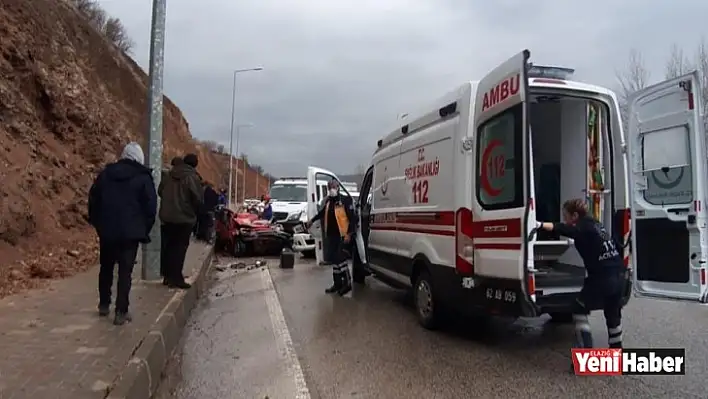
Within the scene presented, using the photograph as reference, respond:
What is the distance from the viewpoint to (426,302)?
289 inches

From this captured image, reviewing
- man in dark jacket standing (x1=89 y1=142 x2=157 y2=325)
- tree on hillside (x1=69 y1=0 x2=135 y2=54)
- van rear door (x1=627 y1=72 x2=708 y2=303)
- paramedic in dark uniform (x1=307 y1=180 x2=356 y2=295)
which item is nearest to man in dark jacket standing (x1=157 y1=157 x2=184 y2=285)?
man in dark jacket standing (x1=89 y1=142 x2=157 y2=325)

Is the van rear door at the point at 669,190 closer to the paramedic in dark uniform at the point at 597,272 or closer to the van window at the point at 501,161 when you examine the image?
the paramedic in dark uniform at the point at 597,272

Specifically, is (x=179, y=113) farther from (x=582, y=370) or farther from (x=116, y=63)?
(x=582, y=370)

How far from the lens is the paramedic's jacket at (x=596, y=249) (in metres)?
5.78

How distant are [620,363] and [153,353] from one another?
4078 mm

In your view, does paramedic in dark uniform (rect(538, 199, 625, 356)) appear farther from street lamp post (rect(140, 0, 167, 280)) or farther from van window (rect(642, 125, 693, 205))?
street lamp post (rect(140, 0, 167, 280))

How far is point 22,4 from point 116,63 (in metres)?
18.9

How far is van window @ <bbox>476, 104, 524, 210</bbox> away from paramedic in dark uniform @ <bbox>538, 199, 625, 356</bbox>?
1.47 ft

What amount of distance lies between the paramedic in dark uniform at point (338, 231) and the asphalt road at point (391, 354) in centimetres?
76

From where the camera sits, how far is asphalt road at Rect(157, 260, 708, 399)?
207 inches

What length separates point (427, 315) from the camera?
7.34 metres

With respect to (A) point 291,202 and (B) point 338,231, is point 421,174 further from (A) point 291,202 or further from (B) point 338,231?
(A) point 291,202

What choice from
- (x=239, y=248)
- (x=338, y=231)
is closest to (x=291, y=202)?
(x=239, y=248)

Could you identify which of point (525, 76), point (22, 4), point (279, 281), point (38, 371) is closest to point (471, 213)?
point (525, 76)
